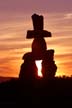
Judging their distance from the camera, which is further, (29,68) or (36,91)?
(29,68)

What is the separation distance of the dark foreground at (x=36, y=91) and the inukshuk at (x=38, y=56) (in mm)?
1154

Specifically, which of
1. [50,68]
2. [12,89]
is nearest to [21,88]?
[12,89]

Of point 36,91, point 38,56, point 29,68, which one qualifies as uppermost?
point 38,56

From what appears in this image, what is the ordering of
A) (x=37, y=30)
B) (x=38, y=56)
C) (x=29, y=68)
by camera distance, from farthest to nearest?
(x=29, y=68) < (x=38, y=56) < (x=37, y=30)

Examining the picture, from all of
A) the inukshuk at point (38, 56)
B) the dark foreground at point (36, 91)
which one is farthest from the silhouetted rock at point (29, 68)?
the dark foreground at point (36, 91)

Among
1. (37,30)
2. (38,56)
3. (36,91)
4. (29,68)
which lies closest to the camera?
(36,91)

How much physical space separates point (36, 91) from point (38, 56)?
5.24m

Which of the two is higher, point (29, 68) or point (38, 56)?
point (38, 56)

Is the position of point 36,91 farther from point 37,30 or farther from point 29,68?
point 37,30

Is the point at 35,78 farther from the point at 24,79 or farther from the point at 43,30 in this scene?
the point at 43,30

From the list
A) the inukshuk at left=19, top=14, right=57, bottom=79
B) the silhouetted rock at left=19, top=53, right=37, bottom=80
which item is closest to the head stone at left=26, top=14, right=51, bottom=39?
the inukshuk at left=19, top=14, right=57, bottom=79

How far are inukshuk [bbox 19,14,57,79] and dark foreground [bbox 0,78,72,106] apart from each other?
3.79 feet

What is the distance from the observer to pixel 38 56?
49094mm

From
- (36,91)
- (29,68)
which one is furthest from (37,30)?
(36,91)
